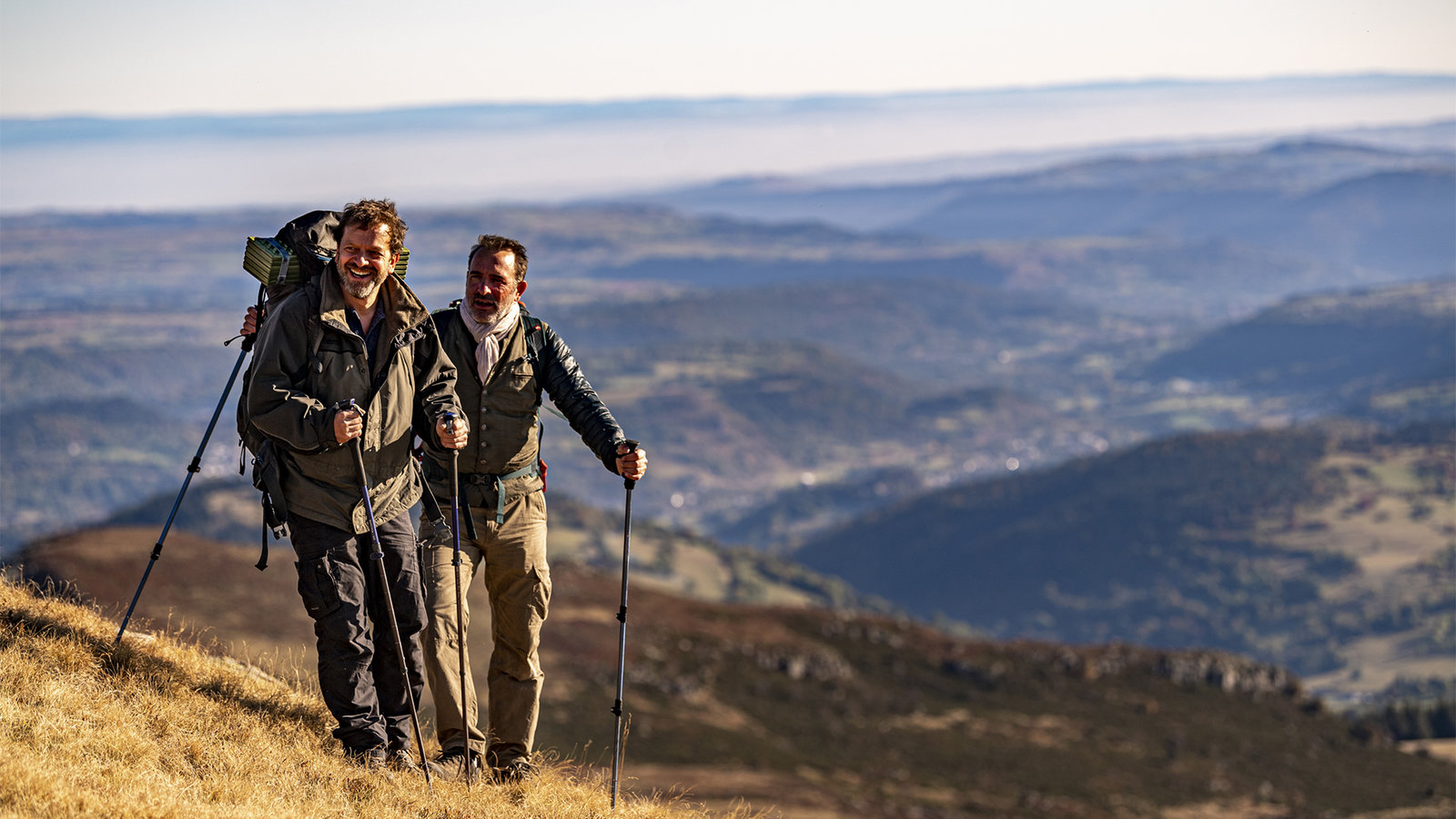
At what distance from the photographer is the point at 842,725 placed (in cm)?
9475

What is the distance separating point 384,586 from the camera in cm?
901

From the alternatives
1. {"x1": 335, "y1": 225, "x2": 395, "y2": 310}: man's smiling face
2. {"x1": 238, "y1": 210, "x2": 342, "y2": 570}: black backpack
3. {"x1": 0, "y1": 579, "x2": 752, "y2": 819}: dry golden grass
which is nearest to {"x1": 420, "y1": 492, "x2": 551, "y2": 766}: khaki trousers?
{"x1": 0, "y1": 579, "x2": 752, "y2": 819}: dry golden grass

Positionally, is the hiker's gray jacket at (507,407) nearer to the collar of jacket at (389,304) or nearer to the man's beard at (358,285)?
the collar of jacket at (389,304)

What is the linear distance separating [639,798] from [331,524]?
3391 mm

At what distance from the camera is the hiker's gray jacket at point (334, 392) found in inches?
338

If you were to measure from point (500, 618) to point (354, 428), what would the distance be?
222 centimetres

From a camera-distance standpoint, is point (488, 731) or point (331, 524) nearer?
point (331, 524)

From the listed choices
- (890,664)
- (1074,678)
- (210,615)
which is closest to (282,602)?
(210,615)

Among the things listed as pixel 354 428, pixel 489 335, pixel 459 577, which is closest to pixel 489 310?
pixel 489 335

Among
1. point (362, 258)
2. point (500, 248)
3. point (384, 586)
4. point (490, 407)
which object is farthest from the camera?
point (490, 407)

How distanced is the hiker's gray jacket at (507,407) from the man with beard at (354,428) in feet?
1.27

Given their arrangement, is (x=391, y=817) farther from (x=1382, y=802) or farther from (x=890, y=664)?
(x=890, y=664)

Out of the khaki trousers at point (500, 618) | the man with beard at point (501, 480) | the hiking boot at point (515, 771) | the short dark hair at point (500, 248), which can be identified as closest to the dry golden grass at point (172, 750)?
the hiking boot at point (515, 771)

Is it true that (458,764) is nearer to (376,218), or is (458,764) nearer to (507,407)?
(507,407)
